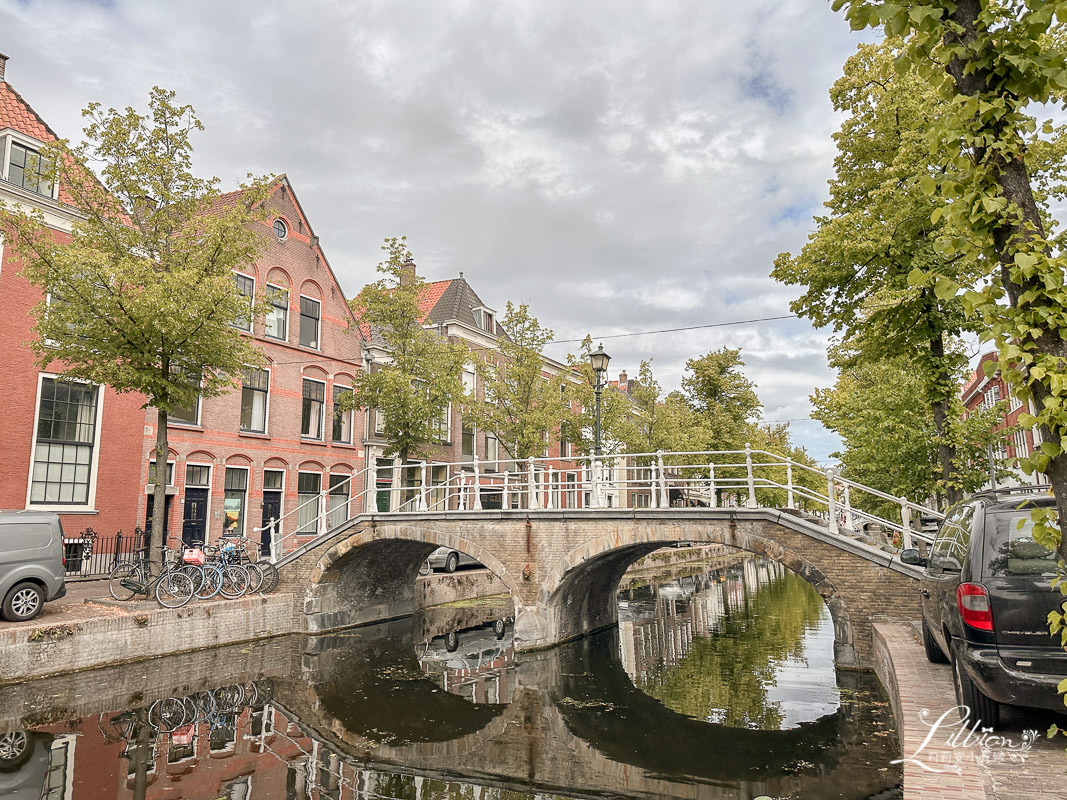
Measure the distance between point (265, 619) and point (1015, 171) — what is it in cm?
1690

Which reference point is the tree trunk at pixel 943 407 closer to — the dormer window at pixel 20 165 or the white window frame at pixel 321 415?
the white window frame at pixel 321 415

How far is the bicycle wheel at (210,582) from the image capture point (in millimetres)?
15000

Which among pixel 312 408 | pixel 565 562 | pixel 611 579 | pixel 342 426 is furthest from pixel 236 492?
pixel 565 562

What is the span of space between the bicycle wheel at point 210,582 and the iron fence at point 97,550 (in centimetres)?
404

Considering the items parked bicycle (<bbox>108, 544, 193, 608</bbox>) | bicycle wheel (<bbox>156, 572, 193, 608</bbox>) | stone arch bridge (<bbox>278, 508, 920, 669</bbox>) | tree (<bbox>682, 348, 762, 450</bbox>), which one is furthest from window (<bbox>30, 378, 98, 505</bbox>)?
tree (<bbox>682, 348, 762, 450</bbox>)

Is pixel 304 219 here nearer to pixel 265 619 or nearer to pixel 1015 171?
pixel 265 619

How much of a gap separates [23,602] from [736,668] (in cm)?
1344

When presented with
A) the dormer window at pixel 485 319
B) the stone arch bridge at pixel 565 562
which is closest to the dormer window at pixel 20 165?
the stone arch bridge at pixel 565 562

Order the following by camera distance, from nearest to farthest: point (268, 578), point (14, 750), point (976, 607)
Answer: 1. point (976, 607)
2. point (14, 750)
3. point (268, 578)

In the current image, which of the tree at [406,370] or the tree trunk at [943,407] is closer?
the tree trunk at [943,407]

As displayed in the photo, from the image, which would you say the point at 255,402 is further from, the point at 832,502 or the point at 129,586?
the point at 832,502

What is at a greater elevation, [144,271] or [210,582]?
[144,271]

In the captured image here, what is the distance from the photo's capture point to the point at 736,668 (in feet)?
44.4

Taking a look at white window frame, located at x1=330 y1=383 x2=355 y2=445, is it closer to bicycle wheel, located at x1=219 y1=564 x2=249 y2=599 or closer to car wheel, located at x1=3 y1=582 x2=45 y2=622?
bicycle wheel, located at x1=219 y1=564 x2=249 y2=599
